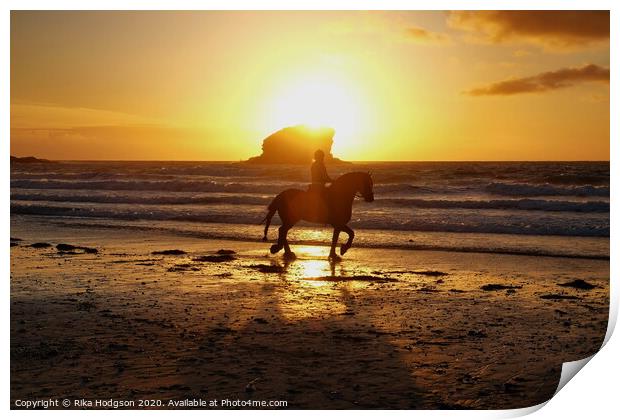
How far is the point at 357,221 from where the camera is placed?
17484mm

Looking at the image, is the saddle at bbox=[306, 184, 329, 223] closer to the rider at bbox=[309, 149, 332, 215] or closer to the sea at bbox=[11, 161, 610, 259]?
the rider at bbox=[309, 149, 332, 215]

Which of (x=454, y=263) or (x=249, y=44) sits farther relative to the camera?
(x=454, y=263)

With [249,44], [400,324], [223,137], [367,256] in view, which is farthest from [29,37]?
[367,256]

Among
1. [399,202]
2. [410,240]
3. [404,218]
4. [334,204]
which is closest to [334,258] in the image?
[334,204]

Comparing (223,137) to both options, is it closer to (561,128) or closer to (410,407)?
(561,128)

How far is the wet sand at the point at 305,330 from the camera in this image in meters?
5.39

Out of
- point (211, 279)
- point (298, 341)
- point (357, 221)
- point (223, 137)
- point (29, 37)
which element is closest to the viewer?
point (298, 341)

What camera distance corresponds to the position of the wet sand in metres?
5.39

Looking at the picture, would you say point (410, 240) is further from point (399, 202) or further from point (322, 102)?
point (399, 202)

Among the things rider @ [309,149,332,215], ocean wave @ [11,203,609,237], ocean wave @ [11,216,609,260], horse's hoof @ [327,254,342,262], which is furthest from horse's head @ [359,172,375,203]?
ocean wave @ [11,203,609,237]

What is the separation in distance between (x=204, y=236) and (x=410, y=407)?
10.9 m

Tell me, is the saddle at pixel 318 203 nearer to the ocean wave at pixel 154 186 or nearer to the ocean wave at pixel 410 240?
the ocean wave at pixel 410 240

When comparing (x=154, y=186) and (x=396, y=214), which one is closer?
(x=396, y=214)

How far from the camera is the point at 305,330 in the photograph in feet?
22.1
